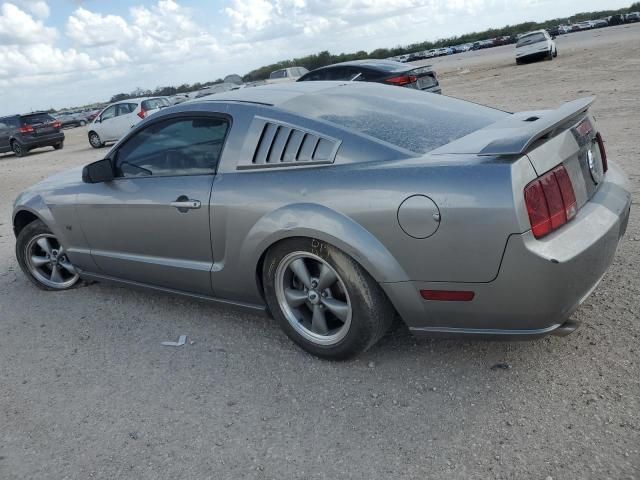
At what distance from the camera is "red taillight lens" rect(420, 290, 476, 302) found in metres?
2.80

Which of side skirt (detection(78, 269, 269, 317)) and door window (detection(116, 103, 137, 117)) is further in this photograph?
door window (detection(116, 103, 137, 117))

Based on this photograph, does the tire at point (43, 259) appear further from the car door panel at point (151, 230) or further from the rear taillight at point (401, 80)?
the rear taillight at point (401, 80)

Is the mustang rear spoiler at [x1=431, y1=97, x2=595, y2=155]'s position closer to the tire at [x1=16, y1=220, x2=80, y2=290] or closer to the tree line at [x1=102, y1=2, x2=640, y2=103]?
the tire at [x1=16, y1=220, x2=80, y2=290]

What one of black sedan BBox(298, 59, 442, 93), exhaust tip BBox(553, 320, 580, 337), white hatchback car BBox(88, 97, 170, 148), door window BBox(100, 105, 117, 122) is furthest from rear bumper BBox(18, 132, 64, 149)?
exhaust tip BBox(553, 320, 580, 337)

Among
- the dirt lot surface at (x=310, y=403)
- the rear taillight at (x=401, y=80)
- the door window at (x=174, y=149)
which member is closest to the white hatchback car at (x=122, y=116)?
the rear taillight at (x=401, y=80)

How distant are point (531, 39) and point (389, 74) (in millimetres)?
19777

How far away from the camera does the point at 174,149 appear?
396 cm

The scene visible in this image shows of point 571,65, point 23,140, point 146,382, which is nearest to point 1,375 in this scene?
point 146,382

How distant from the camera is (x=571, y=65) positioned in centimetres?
2373

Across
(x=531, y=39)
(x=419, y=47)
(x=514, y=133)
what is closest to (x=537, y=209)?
(x=514, y=133)

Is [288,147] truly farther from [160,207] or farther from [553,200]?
[553,200]

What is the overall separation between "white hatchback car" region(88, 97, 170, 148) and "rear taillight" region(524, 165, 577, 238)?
59.1ft

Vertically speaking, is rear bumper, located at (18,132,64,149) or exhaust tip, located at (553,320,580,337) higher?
exhaust tip, located at (553,320,580,337)

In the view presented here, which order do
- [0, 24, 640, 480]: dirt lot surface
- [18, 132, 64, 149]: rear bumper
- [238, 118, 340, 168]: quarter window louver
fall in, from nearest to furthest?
[0, 24, 640, 480]: dirt lot surface < [238, 118, 340, 168]: quarter window louver < [18, 132, 64, 149]: rear bumper
